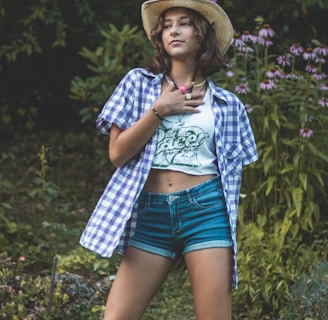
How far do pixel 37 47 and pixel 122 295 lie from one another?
16.8 feet

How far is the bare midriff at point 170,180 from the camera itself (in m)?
3.77

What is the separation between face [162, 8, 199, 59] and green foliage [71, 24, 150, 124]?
3.42 metres

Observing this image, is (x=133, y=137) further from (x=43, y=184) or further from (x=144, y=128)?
(x=43, y=184)

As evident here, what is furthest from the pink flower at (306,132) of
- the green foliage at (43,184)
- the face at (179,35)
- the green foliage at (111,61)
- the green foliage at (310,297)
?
the green foliage at (111,61)

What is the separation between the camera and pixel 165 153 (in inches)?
149

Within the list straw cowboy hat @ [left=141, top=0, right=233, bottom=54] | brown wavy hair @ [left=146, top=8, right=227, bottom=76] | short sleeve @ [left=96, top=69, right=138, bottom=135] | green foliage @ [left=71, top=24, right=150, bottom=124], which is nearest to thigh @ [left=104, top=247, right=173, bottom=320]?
short sleeve @ [left=96, top=69, right=138, bottom=135]

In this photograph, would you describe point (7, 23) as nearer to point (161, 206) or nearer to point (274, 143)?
point (274, 143)

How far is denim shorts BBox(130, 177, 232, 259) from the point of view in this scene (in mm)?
3744

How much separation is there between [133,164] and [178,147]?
19 centimetres

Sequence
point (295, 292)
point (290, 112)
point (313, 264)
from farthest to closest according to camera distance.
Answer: point (290, 112)
point (313, 264)
point (295, 292)

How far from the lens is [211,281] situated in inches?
146

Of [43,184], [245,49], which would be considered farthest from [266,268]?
[43,184]

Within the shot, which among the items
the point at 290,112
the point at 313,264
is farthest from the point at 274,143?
the point at 313,264

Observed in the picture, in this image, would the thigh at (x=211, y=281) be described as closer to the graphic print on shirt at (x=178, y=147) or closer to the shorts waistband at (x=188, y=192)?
the shorts waistband at (x=188, y=192)
